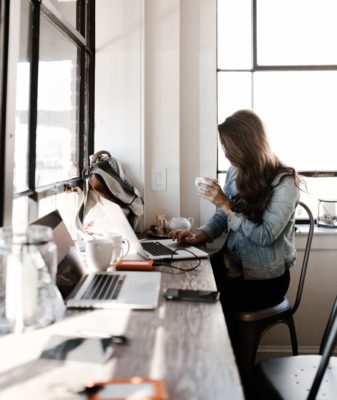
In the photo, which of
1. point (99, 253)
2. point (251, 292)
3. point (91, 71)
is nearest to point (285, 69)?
point (91, 71)

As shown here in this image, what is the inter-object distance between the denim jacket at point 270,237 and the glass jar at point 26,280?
0.97m

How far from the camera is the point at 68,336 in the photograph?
0.93m

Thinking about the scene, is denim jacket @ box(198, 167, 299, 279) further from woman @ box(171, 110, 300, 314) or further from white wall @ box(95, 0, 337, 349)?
white wall @ box(95, 0, 337, 349)

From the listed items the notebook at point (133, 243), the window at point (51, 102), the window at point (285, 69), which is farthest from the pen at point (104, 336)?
the window at point (285, 69)

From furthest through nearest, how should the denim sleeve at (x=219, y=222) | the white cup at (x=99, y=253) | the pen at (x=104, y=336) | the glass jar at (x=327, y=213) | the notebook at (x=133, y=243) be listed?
1. the glass jar at (x=327, y=213)
2. the denim sleeve at (x=219, y=222)
3. the notebook at (x=133, y=243)
4. the white cup at (x=99, y=253)
5. the pen at (x=104, y=336)

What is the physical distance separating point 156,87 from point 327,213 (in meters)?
1.16

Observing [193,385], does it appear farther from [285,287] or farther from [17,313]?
[285,287]

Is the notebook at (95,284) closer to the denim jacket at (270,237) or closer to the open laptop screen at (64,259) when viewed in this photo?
the open laptop screen at (64,259)

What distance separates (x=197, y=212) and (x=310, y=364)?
1.21 m

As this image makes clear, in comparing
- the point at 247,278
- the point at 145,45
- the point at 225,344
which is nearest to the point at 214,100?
the point at 145,45

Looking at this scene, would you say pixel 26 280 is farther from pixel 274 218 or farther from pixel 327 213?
pixel 327 213

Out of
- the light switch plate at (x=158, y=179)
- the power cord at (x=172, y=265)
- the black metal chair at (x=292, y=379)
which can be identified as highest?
the light switch plate at (x=158, y=179)

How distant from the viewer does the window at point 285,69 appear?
2521mm

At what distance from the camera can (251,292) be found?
Answer: 186cm
